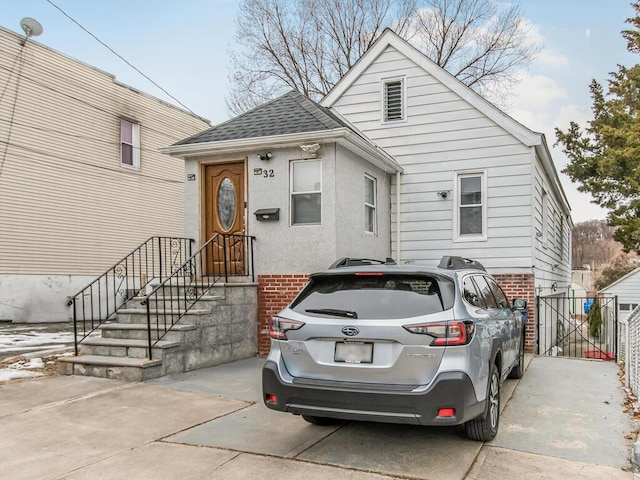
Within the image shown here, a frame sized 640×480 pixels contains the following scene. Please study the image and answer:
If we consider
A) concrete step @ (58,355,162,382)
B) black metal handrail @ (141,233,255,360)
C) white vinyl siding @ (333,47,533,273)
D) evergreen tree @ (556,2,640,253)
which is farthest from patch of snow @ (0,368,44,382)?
evergreen tree @ (556,2,640,253)

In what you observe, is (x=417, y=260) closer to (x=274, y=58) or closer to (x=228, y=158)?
(x=228, y=158)

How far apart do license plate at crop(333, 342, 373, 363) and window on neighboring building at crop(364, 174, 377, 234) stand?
20.4ft

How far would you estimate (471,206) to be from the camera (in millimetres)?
10867

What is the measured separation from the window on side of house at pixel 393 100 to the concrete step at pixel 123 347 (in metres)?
6.99

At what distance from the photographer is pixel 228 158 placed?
31.8 feet

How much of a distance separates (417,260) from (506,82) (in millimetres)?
16264

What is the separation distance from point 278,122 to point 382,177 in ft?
8.42

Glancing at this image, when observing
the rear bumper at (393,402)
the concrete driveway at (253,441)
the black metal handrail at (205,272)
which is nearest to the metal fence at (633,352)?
the concrete driveway at (253,441)

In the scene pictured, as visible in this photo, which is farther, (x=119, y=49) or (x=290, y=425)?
(x=119, y=49)

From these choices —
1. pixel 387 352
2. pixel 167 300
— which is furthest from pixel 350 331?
pixel 167 300

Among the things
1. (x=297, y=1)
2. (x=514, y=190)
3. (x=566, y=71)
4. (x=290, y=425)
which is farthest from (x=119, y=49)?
(x=290, y=425)

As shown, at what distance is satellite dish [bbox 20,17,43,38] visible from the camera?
1461 centimetres

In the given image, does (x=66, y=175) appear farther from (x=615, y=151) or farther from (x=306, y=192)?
(x=615, y=151)

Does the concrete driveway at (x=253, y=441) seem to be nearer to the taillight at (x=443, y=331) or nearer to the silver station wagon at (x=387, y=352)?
the silver station wagon at (x=387, y=352)
